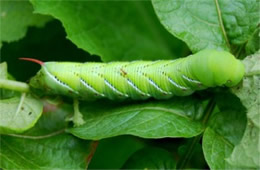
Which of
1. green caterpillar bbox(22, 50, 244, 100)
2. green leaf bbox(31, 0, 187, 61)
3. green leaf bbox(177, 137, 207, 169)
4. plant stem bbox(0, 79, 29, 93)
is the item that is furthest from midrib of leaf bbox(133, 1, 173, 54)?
plant stem bbox(0, 79, 29, 93)

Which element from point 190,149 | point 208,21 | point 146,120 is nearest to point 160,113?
point 146,120

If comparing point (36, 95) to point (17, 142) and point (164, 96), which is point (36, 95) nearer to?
point (17, 142)

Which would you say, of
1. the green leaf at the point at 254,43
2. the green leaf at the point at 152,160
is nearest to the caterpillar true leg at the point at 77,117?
the green leaf at the point at 152,160

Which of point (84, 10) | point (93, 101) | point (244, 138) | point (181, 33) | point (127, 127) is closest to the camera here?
point (244, 138)

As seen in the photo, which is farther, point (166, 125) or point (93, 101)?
point (93, 101)

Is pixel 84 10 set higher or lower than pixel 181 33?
lower

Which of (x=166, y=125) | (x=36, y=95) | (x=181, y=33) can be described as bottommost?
(x=36, y=95)

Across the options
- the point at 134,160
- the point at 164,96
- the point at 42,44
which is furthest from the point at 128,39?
the point at 134,160
